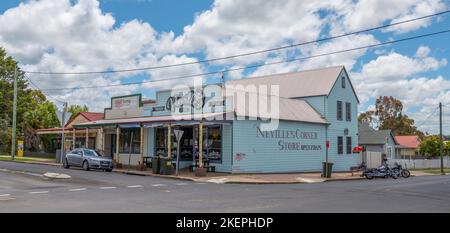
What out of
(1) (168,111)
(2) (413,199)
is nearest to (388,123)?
(1) (168,111)

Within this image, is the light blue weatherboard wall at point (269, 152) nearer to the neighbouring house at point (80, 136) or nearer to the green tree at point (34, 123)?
the neighbouring house at point (80, 136)

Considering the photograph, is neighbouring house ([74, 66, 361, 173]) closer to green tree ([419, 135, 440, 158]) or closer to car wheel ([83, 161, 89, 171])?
car wheel ([83, 161, 89, 171])

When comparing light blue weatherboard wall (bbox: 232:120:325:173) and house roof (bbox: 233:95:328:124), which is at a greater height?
house roof (bbox: 233:95:328:124)

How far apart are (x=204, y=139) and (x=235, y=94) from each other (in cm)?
369

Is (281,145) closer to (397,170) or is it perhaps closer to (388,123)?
(397,170)

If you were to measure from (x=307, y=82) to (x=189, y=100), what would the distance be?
42.7 ft

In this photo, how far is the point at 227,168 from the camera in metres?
29.4

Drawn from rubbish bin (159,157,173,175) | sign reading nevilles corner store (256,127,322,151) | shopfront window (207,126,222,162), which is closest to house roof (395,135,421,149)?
sign reading nevilles corner store (256,127,322,151)

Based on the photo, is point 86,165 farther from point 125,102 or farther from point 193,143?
point 125,102

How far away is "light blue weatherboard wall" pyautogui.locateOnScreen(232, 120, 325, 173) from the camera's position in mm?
29578

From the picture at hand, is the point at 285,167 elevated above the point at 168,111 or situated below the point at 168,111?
below

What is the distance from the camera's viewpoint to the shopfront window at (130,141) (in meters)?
35.4

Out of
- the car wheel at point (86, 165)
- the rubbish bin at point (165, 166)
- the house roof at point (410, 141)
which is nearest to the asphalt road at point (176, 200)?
the rubbish bin at point (165, 166)

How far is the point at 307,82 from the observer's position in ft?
136
